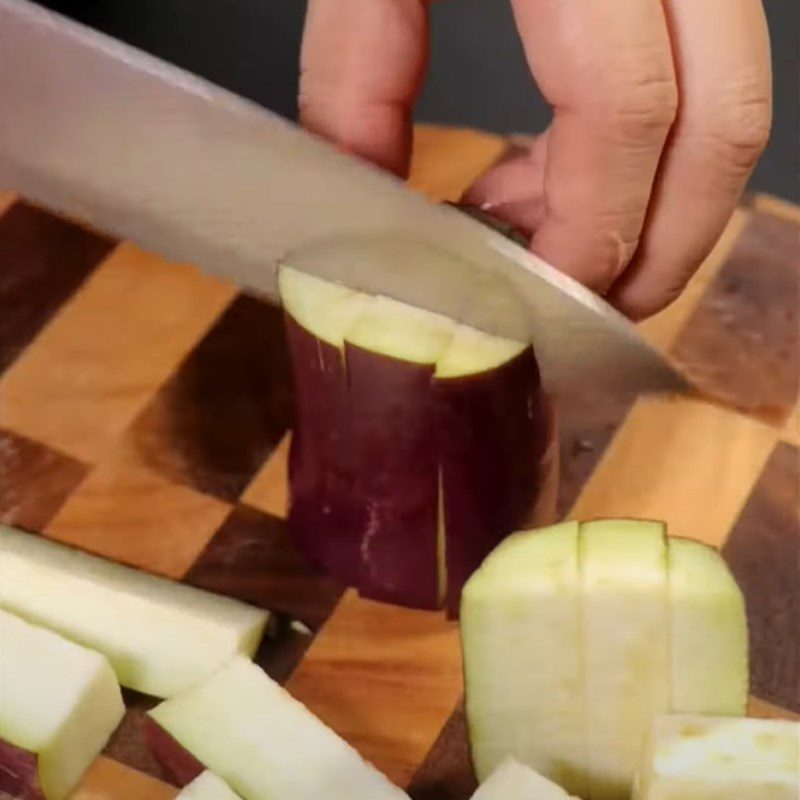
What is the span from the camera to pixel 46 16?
89 centimetres

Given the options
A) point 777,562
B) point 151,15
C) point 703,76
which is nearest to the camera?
point 703,76


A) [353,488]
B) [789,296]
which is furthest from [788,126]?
[353,488]

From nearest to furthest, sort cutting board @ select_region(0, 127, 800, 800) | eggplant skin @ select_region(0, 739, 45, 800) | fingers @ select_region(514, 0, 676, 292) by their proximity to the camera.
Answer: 1. fingers @ select_region(514, 0, 676, 292)
2. eggplant skin @ select_region(0, 739, 45, 800)
3. cutting board @ select_region(0, 127, 800, 800)

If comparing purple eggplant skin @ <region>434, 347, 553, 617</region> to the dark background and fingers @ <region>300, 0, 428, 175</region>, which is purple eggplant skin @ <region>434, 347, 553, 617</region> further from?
the dark background

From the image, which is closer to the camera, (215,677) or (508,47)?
(215,677)

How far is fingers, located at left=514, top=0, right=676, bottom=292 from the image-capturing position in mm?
840

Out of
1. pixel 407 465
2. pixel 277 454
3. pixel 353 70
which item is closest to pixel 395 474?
pixel 407 465

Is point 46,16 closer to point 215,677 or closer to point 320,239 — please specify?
point 320,239

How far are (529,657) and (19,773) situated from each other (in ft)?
1.20

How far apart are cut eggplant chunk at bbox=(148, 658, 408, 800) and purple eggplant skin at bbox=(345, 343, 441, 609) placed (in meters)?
0.15

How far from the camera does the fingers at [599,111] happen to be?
2.76 ft

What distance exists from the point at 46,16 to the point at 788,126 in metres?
0.91

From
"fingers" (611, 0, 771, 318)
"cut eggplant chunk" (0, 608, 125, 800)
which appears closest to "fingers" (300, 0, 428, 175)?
"fingers" (611, 0, 771, 318)

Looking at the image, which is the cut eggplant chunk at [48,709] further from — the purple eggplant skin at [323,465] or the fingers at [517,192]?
the fingers at [517,192]
